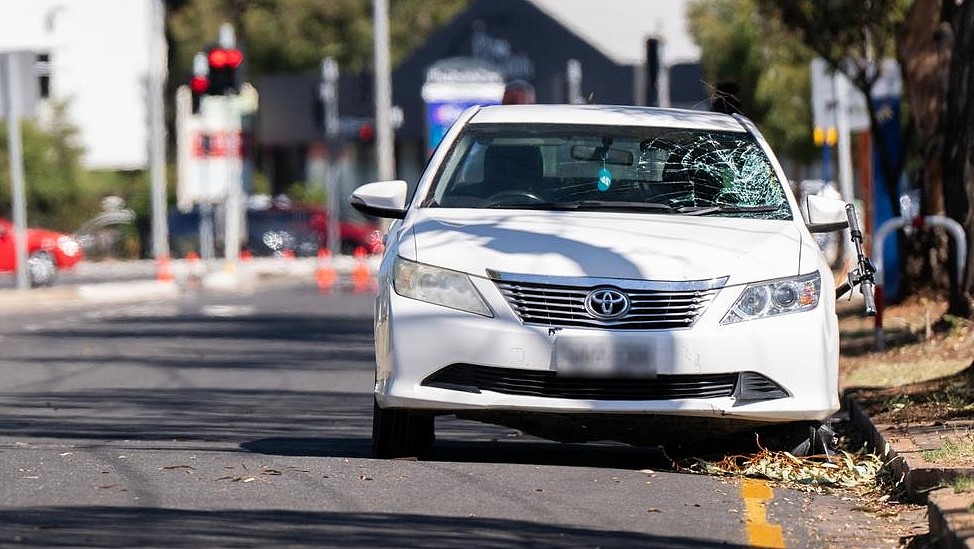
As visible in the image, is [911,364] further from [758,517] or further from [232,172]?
[232,172]

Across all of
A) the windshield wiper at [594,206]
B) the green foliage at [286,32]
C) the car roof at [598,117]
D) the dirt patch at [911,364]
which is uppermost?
the green foliage at [286,32]

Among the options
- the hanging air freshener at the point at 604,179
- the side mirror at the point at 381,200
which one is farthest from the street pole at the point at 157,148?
the hanging air freshener at the point at 604,179

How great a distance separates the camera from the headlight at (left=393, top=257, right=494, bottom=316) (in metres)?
8.41

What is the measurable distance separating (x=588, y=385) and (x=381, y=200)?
161 cm

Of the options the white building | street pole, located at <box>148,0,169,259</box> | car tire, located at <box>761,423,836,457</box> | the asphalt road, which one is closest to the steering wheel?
the asphalt road

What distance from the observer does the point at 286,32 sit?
6650 cm

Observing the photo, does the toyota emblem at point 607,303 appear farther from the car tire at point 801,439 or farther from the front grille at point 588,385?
the car tire at point 801,439

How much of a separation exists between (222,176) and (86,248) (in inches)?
519

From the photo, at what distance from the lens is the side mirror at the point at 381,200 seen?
9406 millimetres

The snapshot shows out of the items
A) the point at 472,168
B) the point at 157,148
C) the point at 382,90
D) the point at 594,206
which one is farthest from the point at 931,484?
the point at 382,90

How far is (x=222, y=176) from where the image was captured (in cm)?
3653

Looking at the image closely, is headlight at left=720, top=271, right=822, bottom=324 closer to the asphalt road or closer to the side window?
A: the asphalt road

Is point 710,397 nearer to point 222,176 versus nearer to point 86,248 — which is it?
point 222,176

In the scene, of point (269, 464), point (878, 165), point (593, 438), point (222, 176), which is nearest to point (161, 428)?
point (269, 464)
